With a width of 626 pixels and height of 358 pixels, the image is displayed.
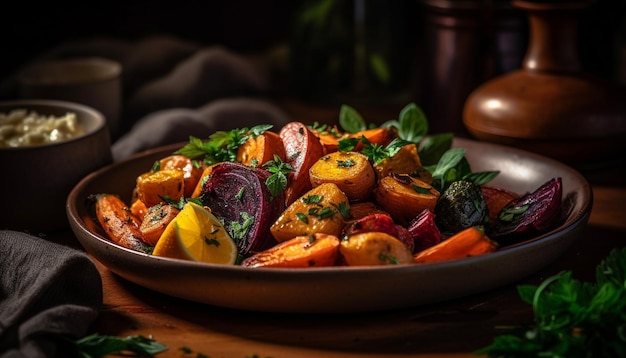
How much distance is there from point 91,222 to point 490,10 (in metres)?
1.24

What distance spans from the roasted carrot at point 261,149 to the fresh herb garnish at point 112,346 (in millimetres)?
395

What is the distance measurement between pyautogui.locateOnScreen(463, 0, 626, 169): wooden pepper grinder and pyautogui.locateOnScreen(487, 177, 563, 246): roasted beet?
520 mm

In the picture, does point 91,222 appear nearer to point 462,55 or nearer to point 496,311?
point 496,311

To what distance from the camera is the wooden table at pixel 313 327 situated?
124 cm

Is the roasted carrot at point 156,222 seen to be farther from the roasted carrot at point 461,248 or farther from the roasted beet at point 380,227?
the roasted carrot at point 461,248

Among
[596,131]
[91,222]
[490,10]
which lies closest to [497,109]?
[596,131]

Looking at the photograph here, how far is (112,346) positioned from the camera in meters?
1.20

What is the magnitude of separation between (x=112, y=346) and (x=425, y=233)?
0.49 metres

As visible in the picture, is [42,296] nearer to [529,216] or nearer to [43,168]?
[43,168]

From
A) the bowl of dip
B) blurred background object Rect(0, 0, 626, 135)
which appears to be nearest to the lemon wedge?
the bowl of dip

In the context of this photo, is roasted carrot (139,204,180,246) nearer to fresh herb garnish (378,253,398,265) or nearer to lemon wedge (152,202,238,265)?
lemon wedge (152,202,238,265)

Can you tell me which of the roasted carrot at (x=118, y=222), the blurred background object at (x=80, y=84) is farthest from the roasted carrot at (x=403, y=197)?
the blurred background object at (x=80, y=84)

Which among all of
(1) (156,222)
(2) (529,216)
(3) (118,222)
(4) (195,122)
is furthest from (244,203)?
(4) (195,122)

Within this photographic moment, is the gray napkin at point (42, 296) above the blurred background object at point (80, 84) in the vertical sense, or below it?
above
